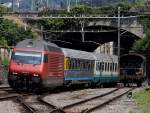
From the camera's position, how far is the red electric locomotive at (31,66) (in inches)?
1189

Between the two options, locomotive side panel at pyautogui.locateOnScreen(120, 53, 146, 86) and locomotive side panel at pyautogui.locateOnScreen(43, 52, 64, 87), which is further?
locomotive side panel at pyautogui.locateOnScreen(120, 53, 146, 86)

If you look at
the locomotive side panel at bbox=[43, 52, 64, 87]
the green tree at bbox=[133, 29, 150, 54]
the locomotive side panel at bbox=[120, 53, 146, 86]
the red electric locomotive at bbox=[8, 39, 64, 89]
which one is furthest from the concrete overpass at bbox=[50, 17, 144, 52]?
the red electric locomotive at bbox=[8, 39, 64, 89]

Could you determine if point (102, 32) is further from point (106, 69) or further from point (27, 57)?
point (27, 57)

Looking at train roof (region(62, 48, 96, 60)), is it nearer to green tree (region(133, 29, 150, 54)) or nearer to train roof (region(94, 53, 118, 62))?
train roof (region(94, 53, 118, 62))

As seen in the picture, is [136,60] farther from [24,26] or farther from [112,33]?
[112,33]

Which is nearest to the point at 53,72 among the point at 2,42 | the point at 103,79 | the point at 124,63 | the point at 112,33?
the point at 103,79

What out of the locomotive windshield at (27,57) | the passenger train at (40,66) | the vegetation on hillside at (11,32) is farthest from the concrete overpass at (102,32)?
the locomotive windshield at (27,57)

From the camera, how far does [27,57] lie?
3075 centimetres

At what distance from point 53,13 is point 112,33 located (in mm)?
11724

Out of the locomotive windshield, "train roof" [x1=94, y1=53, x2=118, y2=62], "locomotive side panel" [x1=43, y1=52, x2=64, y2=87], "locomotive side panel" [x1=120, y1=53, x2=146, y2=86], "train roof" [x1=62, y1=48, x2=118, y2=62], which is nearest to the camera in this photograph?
the locomotive windshield

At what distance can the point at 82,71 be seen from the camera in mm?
40406

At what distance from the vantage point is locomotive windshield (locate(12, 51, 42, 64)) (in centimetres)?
3056

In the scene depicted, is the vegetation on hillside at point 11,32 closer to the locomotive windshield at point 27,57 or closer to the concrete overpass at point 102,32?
the concrete overpass at point 102,32

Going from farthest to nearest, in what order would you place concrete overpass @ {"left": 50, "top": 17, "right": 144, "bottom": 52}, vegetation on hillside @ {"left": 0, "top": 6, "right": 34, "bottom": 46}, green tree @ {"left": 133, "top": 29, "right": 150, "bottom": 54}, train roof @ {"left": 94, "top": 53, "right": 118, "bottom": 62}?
concrete overpass @ {"left": 50, "top": 17, "right": 144, "bottom": 52} → green tree @ {"left": 133, "top": 29, "right": 150, "bottom": 54} → vegetation on hillside @ {"left": 0, "top": 6, "right": 34, "bottom": 46} → train roof @ {"left": 94, "top": 53, "right": 118, "bottom": 62}
